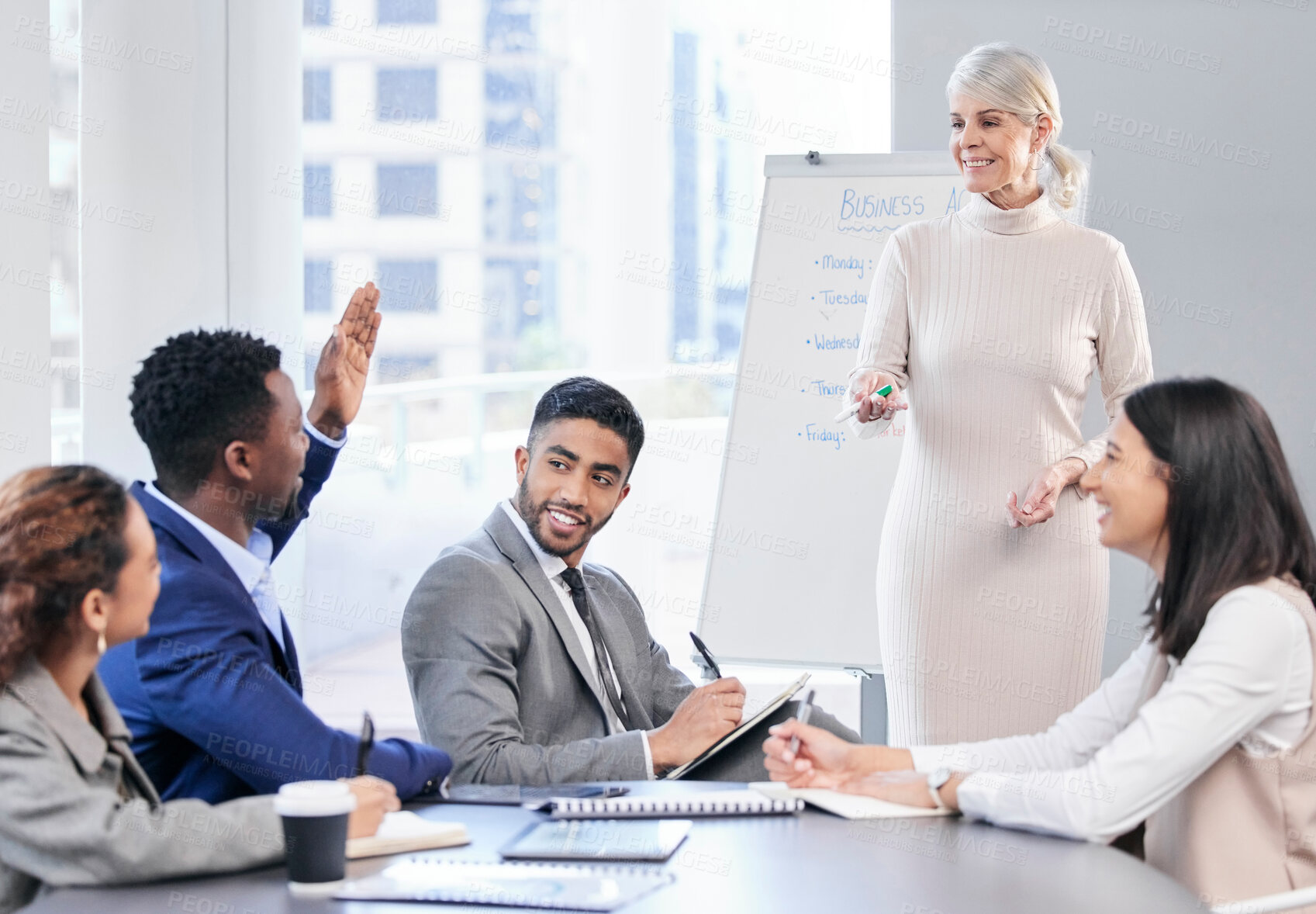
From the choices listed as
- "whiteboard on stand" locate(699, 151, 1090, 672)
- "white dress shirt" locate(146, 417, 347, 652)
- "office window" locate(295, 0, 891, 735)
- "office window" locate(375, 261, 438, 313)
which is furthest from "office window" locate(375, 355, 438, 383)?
"white dress shirt" locate(146, 417, 347, 652)

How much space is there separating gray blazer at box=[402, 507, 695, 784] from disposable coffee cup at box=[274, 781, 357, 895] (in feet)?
1.67

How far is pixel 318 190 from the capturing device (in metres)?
4.36

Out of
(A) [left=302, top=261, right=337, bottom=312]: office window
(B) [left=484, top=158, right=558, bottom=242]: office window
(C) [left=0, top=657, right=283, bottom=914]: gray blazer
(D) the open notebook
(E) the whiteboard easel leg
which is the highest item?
(B) [left=484, top=158, right=558, bottom=242]: office window

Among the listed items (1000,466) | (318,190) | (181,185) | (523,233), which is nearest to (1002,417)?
(1000,466)

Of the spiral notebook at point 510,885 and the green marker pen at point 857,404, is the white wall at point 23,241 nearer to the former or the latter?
the green marker pen at point 857,404

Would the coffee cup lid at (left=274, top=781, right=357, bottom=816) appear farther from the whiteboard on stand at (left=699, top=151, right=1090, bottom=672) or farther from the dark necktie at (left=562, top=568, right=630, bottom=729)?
the whiteboard on stand at (left=699, top=151, right=1090, bottom=672)

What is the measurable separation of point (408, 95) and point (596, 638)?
2.94 metres

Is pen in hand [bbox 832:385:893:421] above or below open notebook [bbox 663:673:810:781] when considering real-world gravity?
above

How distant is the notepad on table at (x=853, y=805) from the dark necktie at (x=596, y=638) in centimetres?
51

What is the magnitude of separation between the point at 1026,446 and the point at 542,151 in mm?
2601

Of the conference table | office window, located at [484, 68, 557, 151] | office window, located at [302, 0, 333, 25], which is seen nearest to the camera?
the conference table

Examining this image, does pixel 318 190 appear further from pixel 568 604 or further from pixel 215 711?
pixel 215 711

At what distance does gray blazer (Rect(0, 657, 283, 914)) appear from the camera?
44.9 inches

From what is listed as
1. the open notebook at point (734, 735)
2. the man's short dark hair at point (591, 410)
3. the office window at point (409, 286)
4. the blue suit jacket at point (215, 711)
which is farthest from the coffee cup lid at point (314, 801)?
the office window at point (409, 286)
